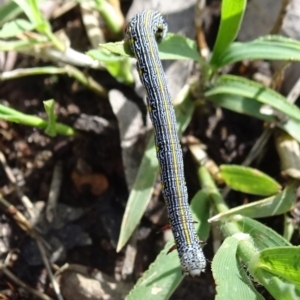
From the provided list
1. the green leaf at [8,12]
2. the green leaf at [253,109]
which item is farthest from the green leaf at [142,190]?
the green leaf at [8,12]

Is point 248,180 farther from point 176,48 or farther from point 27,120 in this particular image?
point 27,120

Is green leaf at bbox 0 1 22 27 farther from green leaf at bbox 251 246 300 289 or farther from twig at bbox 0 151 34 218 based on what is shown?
green leaf at bbox 251 246 300 289

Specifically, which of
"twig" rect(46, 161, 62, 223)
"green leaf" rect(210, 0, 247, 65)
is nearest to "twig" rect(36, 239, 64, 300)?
"twig" rect(46, 161, 62, 223)

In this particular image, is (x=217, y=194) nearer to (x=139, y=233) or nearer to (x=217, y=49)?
(x=139, y=233)

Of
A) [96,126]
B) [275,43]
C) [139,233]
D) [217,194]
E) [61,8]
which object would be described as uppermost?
[61,8]

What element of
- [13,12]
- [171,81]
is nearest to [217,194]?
[171,81]

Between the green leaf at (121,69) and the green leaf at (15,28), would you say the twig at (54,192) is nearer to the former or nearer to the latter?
the green leaf at (121,69)
